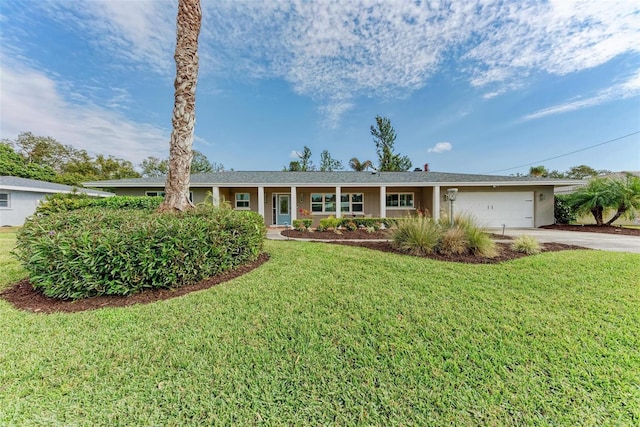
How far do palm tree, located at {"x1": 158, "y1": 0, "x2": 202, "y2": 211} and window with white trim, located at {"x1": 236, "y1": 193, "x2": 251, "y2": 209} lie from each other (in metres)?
9.68

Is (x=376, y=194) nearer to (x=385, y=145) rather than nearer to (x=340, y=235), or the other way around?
(x=340, y=235)

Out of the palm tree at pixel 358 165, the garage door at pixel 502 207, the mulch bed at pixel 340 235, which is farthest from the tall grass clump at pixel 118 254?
the palm tree at pixel 358 165

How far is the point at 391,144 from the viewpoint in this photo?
92.4 ft

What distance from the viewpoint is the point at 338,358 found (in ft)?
7.88

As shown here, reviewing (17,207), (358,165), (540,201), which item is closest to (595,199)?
(540,201)

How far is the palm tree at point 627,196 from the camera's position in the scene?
11.7 meters

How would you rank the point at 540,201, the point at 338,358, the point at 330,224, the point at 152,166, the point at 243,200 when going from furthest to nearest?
the point at 152,166
the point at 243,200
the point at 540,201
the point at 330,224
the point at 338,358

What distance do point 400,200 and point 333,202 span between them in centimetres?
466

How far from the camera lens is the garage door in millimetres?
13781

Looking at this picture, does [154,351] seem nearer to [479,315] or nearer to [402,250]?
[479,315]

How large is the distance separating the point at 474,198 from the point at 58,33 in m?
21.6

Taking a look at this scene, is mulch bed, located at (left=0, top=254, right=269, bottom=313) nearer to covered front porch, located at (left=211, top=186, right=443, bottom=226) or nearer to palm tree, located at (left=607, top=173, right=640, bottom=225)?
covered front porch, located at (left=211, top=186, right=443, bottom=226)

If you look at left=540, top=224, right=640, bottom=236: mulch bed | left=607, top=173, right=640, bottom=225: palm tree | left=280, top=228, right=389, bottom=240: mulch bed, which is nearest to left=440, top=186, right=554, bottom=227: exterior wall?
left=540, top=224, right=640, bottom=236: mulch bed

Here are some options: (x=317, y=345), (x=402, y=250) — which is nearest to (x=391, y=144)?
(x=402, y=250)
